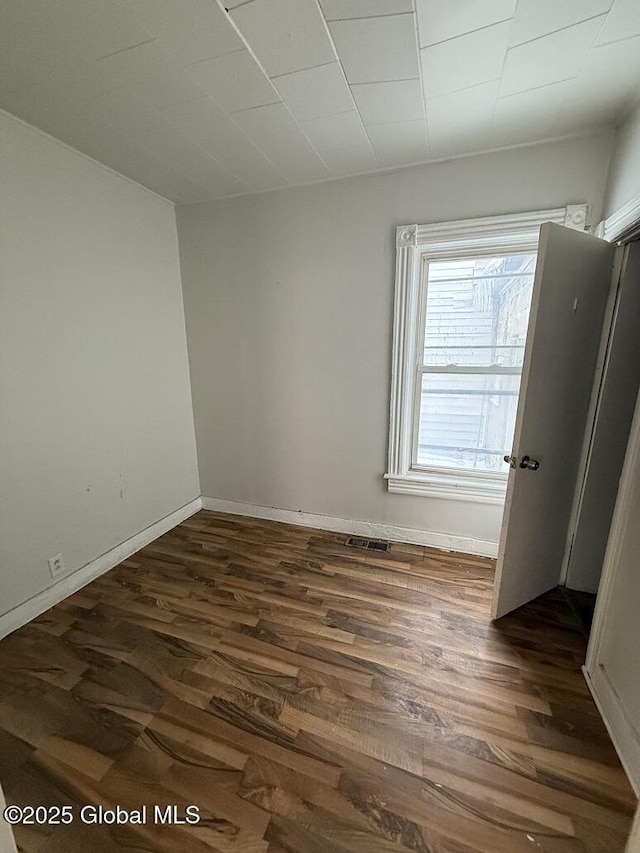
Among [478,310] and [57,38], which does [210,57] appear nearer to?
[57,38]

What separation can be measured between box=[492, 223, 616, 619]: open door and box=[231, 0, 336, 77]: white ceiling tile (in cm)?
113

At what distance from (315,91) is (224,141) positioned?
2.02 feet

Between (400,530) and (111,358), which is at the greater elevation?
(111,358)

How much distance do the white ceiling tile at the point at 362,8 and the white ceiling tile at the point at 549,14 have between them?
395 mm

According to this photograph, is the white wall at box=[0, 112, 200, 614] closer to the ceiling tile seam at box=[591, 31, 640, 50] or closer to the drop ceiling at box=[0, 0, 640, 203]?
the drop ceiling at box=[0, 0, 640, 203]

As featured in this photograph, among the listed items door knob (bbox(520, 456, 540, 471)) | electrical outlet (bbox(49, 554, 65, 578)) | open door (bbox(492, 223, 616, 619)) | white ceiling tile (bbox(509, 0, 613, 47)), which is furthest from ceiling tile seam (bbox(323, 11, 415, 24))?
electrical outlet (bbox(49, 554, 65, 578))

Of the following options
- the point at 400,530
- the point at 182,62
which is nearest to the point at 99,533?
the point at 400,530

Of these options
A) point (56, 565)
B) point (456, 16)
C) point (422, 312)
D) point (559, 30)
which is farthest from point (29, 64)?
point (56, 565)

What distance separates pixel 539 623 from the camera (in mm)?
1730

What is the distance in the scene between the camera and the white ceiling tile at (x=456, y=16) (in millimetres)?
1063

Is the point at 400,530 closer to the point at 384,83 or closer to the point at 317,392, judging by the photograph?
the point at 317,392

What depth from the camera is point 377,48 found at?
1.22 metres

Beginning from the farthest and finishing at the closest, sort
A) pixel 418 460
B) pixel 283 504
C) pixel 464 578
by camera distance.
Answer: pixel 283 504, pixel 418 460, pixel 464 578

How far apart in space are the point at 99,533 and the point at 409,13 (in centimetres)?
294
